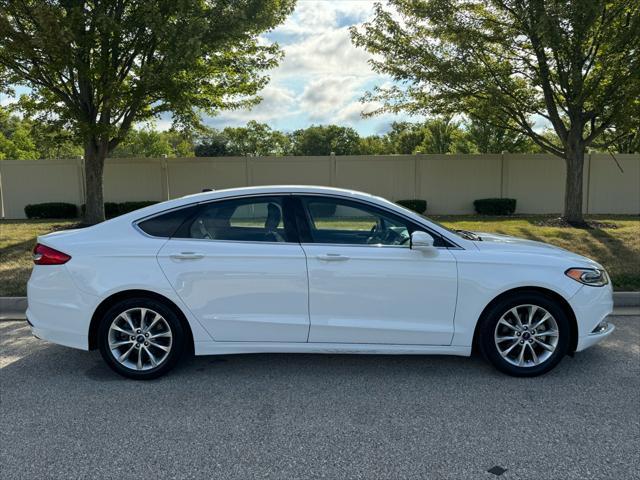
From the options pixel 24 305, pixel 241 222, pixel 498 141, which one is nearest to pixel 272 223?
pixel 241 222

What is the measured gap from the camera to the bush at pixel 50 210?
669 inches

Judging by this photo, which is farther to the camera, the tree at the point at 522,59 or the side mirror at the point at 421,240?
the tree at the point at 522,59

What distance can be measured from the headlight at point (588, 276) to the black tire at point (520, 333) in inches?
10.6

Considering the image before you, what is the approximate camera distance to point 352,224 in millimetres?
4355

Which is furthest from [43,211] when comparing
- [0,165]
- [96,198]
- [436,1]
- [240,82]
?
[436,1]

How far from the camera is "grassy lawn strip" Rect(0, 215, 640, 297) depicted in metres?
7.41

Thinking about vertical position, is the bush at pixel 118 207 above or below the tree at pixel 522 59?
below

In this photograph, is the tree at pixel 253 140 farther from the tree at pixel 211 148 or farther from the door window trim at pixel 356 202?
the door window trim at pixel 356 202

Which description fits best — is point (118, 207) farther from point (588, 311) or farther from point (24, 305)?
point (588, 311)

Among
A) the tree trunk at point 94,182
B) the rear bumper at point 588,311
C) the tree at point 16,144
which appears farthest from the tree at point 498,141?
the tree at point 16,144

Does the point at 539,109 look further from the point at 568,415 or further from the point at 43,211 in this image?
the point at 43,211

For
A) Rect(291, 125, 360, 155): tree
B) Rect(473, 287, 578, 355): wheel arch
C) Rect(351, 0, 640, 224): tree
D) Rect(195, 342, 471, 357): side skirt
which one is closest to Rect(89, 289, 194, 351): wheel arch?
Rect(195, 342, 471, 357): side skirt

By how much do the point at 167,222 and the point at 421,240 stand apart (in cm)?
Result: 214

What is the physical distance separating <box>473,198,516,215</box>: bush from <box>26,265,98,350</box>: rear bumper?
15603mm
